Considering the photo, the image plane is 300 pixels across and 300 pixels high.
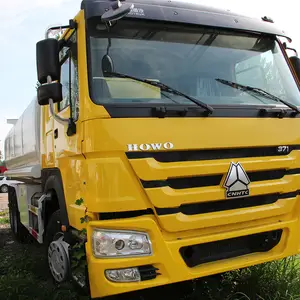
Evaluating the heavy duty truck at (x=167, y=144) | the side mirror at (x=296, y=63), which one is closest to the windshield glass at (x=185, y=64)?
the heavy duty truck at (x=167, y=144)

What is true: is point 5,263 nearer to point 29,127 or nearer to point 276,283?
point 29,127

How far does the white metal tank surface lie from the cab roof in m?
2.22

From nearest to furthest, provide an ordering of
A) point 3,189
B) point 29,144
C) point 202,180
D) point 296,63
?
point 202,180 < point 296,63 < point 29,144 < point 3,189

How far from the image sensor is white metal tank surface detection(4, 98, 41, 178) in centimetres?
486

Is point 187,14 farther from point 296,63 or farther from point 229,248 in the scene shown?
point 229,248

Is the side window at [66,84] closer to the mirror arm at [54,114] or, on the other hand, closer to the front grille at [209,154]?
the mirror arm at [54,114]

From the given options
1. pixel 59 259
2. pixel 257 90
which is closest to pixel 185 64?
pixel 257 90

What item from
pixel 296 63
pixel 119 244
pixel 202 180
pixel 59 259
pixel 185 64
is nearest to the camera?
pixel 119 244

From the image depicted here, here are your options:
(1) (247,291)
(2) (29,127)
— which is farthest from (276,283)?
(2) (29,127)

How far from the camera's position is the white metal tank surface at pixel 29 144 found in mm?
4863

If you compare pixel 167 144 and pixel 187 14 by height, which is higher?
pixel 187 14

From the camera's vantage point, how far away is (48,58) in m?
3.01

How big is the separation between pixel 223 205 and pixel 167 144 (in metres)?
0.74

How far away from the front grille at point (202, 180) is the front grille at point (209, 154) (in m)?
0.15
